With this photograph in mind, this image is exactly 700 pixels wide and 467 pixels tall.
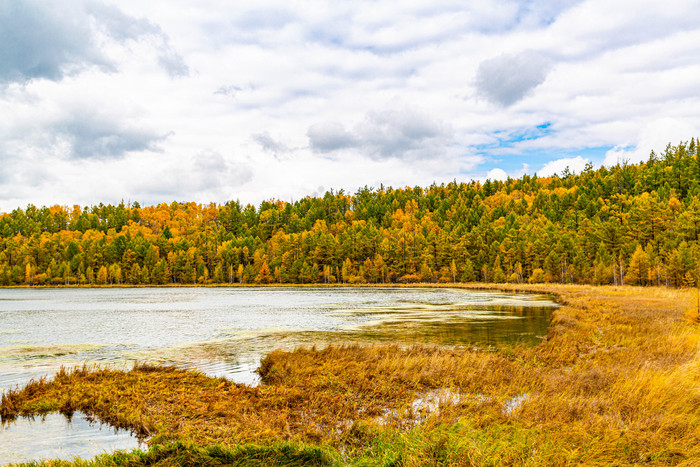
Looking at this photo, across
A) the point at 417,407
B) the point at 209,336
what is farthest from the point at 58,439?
the point at 209,336

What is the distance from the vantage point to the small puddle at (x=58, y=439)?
9711 mm

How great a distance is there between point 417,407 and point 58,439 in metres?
9.17

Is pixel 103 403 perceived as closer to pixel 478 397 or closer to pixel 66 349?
pixel 478 397

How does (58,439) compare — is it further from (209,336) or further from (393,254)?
(393,254)

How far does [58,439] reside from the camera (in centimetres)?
1066

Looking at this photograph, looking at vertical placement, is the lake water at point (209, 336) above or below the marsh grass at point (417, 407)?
below

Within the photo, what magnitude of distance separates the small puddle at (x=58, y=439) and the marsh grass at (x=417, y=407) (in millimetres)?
478

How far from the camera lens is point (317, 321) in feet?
131

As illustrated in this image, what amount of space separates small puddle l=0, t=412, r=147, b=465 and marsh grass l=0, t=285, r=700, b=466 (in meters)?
0.48

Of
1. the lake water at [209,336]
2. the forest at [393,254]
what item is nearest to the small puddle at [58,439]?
the lake water at [209,336]

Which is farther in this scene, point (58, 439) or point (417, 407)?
point (417, 407)

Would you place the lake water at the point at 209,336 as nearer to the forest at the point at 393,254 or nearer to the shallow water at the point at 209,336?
the shallow water at the point at 209,336

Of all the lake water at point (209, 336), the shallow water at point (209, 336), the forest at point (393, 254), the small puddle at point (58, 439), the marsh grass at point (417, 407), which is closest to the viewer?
the marsh grass at point (417, 407)

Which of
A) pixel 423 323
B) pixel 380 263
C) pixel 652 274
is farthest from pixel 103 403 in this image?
pixel 380 263
